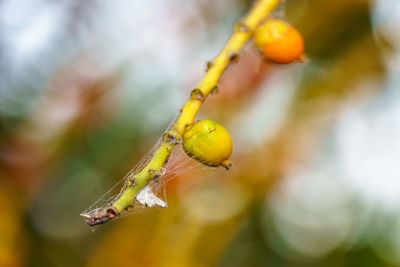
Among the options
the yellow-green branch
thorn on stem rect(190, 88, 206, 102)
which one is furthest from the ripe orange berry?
thorn on stem rect(190, 88, 206, 102)

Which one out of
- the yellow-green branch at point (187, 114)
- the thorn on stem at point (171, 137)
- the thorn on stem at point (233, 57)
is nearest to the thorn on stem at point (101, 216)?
the yellow-green branch at point (187, 114)

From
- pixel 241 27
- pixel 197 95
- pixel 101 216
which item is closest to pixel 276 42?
pixel 241 27

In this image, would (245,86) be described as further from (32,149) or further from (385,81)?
(32,149)

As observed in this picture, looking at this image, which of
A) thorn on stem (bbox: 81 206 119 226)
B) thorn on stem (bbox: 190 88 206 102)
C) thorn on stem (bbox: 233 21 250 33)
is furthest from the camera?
thorn on stem (bbox: 233 21 250 33)

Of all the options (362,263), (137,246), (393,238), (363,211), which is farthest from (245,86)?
(363,211)

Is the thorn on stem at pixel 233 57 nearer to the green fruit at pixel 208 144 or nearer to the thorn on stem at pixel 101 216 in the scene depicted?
the green fruit at pixel 208 144

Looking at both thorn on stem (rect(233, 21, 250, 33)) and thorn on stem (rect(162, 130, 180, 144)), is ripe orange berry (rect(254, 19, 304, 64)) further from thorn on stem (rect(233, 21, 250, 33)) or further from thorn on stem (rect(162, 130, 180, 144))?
thorn on stem (rect(162, 130, 180, 144))
